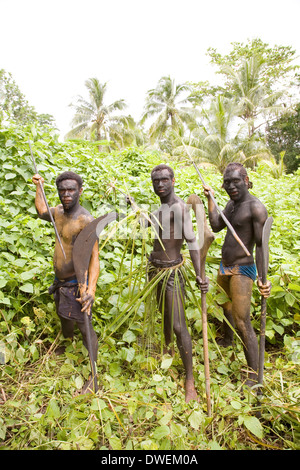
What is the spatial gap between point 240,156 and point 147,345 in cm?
1282

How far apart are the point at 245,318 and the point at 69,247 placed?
142 centimetres

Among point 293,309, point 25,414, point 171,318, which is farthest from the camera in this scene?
point 293,309

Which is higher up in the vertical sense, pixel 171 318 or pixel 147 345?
pixel 171 318

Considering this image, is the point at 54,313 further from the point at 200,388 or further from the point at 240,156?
the point at 240,156

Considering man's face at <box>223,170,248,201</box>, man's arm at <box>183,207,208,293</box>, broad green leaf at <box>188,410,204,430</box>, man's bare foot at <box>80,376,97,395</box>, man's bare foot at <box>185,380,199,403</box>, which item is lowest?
man's bare foot at <box>185,380,199,403</box>

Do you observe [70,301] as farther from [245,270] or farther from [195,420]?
[245,270]

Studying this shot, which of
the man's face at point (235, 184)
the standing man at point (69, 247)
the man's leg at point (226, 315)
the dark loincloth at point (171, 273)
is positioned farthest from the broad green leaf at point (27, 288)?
the man's face at point (235, 184)

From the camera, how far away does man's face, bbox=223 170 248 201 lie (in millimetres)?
2189

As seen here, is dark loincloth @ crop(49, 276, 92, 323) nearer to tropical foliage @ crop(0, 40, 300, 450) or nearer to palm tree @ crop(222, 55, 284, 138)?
tropical foliage @ crop(0, 40, 300, 450)

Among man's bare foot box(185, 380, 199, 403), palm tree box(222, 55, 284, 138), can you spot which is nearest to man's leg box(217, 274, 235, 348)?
man's bare foot box(185, 380, 199, 403)

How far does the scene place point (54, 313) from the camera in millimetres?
2701

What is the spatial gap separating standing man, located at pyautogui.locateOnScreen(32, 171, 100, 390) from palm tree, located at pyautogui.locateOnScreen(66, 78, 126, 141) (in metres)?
16.0

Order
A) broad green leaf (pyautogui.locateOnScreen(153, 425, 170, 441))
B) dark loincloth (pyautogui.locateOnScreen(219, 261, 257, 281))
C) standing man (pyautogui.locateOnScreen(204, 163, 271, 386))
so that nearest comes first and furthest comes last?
1. broad green leaf (pyautogui.locateOnScreen(153, 425, 170, 441))
2. standing man (pyautogui.locateOnScreen(204, 163, 271, 386))
3. dark loincloth (pyautogui.locateOnScreen(219, 261, 257, 281))
